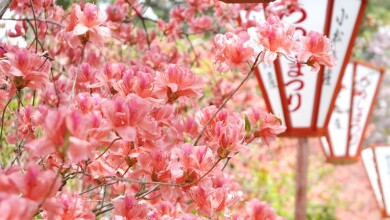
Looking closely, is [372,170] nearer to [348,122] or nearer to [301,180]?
[348,122]

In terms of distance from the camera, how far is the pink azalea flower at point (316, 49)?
114 cm

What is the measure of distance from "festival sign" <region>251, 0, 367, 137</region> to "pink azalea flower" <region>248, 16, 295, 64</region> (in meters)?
0.96

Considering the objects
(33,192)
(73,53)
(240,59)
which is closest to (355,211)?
(73,53)

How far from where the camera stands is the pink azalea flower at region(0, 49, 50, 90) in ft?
3.46

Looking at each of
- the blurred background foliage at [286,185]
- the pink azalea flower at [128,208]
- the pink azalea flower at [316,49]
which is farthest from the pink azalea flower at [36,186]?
the blurred background foliage at [286,185]

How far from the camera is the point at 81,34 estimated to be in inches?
45.5

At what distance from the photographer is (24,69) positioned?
1.07 m

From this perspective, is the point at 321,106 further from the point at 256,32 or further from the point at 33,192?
the point at 33,192

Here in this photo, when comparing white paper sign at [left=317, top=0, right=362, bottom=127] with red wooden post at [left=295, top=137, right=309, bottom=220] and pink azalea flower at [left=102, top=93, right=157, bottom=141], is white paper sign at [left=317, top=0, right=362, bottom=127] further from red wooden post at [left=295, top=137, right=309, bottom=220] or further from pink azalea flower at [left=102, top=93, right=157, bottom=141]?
pink azalea flower at [left=102, top=93, right=157, bottom=141]

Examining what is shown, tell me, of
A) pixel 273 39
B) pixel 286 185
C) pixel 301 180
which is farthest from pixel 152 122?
pixel 286 185

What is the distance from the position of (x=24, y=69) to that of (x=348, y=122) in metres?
2.58

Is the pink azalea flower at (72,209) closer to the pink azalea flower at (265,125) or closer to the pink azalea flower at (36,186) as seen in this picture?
the pink azalea flower at (36,186)

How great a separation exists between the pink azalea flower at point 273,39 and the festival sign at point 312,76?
961 millimetres

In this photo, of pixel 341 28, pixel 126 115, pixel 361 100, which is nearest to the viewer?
pixel 126 115
